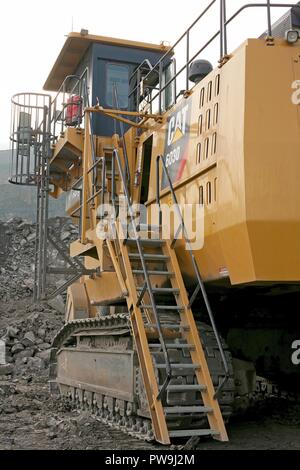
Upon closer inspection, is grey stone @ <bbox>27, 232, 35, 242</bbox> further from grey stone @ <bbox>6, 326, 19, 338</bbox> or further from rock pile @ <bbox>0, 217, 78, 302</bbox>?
grey stone @ <bbox>6, 326, 19, 338</bbox>

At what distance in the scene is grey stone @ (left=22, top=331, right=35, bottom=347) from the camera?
1223cm

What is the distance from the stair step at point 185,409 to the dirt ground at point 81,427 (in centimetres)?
35

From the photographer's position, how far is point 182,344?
5605mm

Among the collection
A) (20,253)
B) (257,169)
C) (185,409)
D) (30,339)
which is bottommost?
(185,409)

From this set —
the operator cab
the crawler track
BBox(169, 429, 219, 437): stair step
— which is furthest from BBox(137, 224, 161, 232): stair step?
the operator cab

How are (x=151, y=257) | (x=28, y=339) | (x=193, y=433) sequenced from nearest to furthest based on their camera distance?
(x=193, y=433), (x=151, y=257), (x=28, y=339)

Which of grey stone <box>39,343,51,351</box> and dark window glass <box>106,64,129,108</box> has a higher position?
dark window glass <box>106,64,129,108</box>

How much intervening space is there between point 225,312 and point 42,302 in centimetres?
764

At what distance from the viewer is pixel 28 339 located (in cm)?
1231

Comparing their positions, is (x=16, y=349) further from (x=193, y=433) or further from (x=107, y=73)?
(x=193, y=433)

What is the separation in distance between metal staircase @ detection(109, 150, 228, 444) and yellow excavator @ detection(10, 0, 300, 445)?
1cm

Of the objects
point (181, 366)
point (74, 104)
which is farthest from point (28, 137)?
point (181, 366)

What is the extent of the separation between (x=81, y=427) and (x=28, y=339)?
20.7 feet

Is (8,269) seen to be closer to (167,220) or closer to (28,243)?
(28,243)
